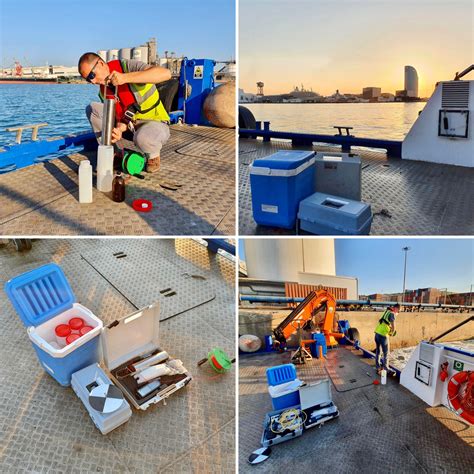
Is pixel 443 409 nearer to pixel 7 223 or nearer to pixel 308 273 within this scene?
pixel 7 223

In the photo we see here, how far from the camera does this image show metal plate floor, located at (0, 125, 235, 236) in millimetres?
2756

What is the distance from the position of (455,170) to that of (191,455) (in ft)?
13.7

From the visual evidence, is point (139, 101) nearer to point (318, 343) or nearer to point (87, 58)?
point (87, 58)

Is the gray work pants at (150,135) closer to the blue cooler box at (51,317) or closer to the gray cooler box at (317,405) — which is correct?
the blue cooler box at (51,317)

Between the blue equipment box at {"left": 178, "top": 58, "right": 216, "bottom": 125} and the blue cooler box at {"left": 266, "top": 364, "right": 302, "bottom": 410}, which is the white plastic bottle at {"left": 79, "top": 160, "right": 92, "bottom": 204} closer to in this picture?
the blue cooler box at {"left": 266, "top": 364, "right": 302, "bottom": 410}

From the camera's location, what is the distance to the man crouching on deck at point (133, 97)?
300 cm

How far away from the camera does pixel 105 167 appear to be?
309 cm

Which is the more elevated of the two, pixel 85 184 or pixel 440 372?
pixel 85 184

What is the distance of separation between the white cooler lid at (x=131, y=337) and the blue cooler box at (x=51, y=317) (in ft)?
0.23

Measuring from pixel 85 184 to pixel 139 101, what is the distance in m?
0.94

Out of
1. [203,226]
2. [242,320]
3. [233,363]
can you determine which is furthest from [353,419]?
[242,320]

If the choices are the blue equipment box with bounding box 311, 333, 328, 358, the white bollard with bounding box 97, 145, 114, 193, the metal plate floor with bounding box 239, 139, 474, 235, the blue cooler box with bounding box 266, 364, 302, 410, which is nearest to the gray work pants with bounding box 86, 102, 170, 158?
the white bollard with bounding box 97, 145, 114, 193

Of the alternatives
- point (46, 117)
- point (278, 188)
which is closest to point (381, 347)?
point (278, 188)

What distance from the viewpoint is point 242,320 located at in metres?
6.44
